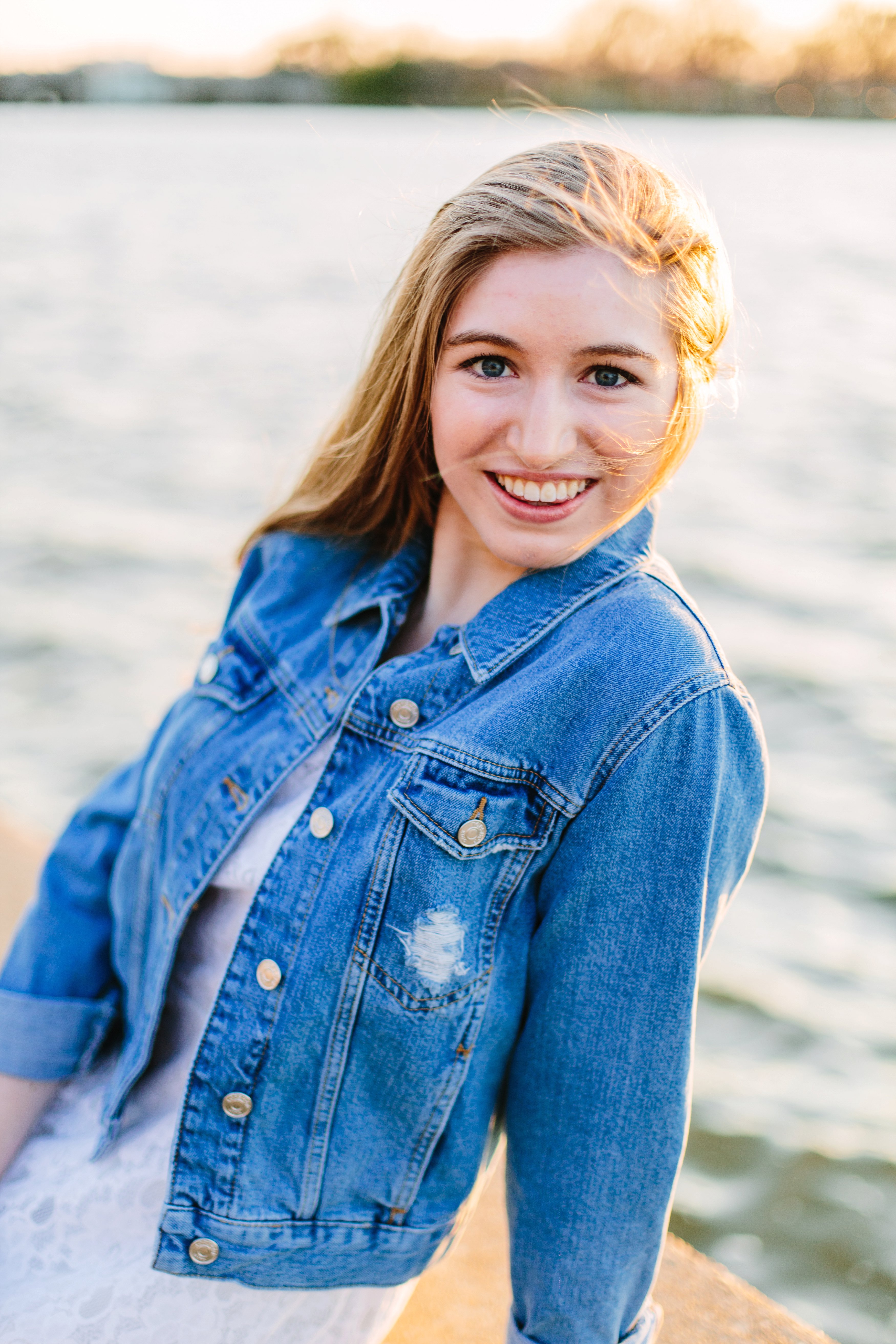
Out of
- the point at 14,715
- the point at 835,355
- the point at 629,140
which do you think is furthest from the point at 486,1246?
the point at 835,355

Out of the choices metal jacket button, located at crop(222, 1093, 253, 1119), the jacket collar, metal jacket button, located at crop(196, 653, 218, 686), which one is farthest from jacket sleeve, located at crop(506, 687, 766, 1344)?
metal jacket button, located at crop(196, 653, 218, 686)

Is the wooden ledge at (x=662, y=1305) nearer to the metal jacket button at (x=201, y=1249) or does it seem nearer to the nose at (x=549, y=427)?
the metal jacket button at (x=201, y=1249)

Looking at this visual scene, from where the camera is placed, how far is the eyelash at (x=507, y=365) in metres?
1.19

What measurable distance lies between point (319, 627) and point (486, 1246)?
115cm

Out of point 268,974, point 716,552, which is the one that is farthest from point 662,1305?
point 716,552

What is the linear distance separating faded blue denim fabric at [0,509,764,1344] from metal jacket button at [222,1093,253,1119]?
0.04ft

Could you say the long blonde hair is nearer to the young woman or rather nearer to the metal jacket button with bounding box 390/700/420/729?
the young woman

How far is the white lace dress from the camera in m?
1.26

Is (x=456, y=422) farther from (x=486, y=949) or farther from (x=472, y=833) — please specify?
(x=486, y=949)

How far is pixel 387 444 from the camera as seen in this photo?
152cm

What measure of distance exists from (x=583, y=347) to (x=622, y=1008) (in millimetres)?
731

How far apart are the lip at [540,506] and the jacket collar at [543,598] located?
2.4 inches

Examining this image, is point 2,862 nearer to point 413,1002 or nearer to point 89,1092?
point 89,1092

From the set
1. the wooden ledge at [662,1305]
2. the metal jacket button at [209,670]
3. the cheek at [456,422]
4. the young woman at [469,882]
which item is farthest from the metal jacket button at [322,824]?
the wooden ledge at [662,1305]
